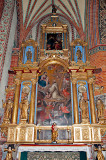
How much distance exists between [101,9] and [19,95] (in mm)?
6374

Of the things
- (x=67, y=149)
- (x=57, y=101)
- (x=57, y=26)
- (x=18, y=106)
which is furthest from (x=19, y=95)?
(x=57, y=26)

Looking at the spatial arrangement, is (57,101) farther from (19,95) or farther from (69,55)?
(69,55)

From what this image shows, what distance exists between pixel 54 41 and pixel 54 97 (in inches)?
127

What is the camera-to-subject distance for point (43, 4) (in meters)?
10.7

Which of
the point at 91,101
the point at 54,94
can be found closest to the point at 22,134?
the point at 54,94

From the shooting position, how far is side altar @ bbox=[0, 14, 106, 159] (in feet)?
23.0

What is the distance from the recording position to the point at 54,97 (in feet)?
26.0

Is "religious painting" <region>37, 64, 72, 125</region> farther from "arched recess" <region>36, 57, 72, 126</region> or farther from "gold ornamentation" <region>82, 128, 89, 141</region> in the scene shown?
"gold ornamentation" <region>82, 128, 89, 141</region>

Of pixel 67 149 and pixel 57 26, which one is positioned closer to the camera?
pixel 67 149

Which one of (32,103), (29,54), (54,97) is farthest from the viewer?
(29,54)

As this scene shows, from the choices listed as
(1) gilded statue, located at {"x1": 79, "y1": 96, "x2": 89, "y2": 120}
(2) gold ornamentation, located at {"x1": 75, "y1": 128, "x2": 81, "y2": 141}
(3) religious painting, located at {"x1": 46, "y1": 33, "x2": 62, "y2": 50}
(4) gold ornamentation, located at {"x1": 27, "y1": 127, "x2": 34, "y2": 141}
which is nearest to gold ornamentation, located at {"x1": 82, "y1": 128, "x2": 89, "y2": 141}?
(2) gold ornamentation, located at {"x1": 75, "y1": 128, "x2": 81, "y2": 141}

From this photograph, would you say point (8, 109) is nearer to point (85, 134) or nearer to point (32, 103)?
point (32, 103)

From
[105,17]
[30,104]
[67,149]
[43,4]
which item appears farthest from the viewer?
[43,4]

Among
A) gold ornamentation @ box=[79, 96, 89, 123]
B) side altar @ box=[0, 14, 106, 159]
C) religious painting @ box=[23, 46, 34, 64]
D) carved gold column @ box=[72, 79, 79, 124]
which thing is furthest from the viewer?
religious painting @ box=[23, 46, 34, 64]
